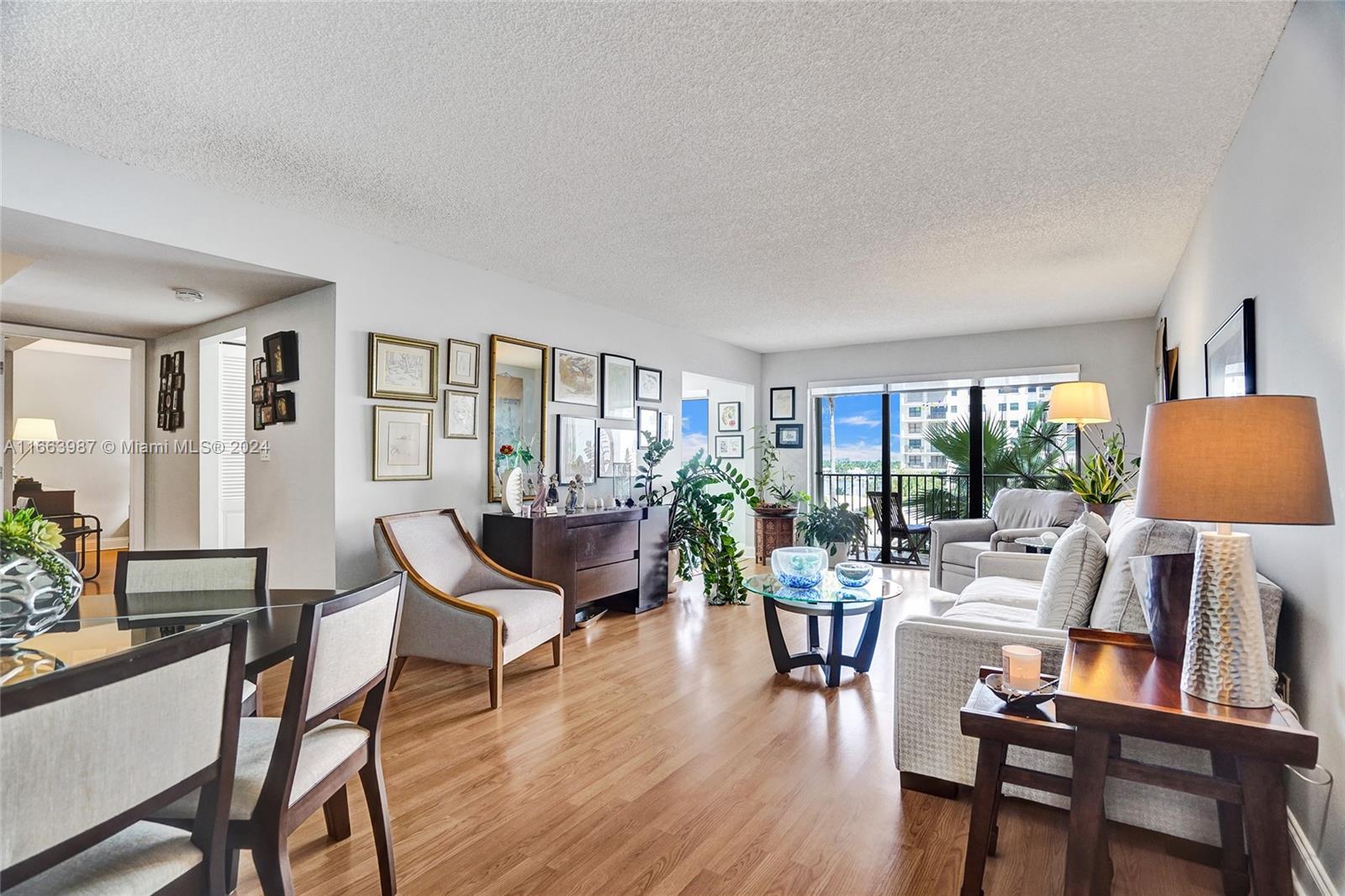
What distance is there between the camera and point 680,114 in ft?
7.75

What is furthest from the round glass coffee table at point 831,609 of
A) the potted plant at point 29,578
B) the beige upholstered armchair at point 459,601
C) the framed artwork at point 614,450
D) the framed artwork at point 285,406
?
the framed artwork at point 285,406

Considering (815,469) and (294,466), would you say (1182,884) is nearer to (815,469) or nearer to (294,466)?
(294,466)

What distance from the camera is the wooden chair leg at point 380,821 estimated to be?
172cm

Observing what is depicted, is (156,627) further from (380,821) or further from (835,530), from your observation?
(835,530)

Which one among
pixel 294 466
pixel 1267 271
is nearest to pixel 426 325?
pixel 294 466

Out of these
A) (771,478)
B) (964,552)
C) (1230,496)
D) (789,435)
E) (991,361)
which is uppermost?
(991,361)

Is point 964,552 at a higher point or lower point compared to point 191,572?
lower

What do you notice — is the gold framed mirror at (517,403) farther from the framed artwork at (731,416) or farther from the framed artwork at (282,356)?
the framed artwork at (731,416)

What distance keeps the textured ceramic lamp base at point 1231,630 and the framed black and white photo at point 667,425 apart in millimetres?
4762

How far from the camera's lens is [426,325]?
4.04 meters

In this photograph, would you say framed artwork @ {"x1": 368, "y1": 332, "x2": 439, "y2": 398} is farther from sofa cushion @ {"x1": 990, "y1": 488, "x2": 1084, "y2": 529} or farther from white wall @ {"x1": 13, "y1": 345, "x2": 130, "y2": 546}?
white wall @ {"x1": 13, "y1": 345, "x2": 130, "y2": 546}

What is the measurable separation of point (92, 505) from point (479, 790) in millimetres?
8208

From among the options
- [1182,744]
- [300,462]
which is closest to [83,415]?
[300,462]

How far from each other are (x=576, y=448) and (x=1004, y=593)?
9.98 feet
